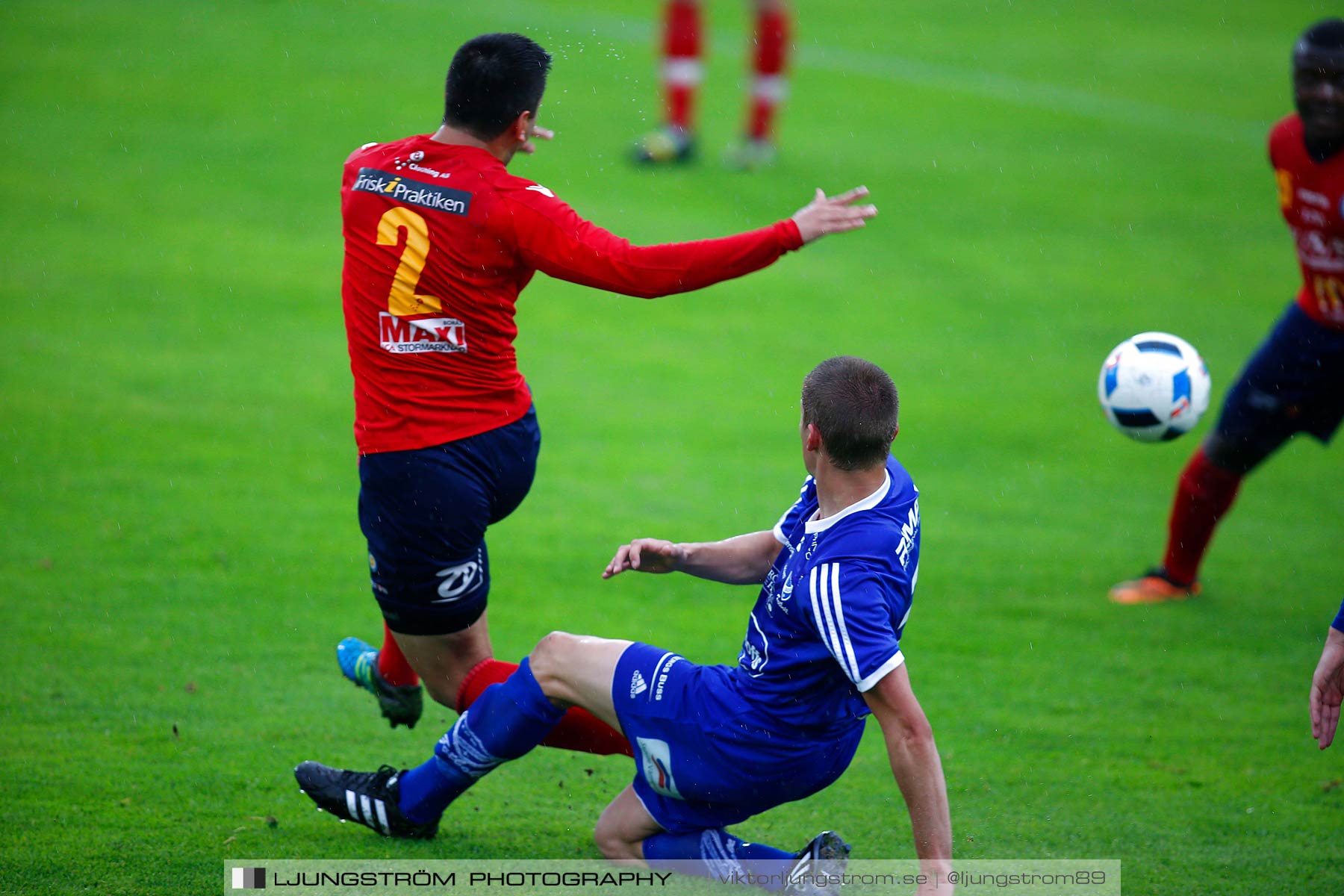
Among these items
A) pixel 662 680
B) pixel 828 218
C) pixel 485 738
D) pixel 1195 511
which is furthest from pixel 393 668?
pixel 1195 511

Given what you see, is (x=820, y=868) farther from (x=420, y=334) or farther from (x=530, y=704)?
(x=420, y=334)

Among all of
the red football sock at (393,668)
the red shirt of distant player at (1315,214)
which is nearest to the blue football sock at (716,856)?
the red football sock at (393,668)

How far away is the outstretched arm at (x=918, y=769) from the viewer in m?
2.95

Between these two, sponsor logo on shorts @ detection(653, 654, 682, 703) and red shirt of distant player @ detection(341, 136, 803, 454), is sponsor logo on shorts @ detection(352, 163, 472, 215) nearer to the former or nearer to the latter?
red shirt of distant player @ detection(341, 136, 803, 454)

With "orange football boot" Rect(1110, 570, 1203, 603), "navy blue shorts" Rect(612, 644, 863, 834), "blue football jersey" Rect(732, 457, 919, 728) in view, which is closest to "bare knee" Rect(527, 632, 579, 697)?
"navy blue shorts" Rect(612, 644, 863, 834)

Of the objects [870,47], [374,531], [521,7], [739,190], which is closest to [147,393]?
[374,531]

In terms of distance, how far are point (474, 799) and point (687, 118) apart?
421 inches

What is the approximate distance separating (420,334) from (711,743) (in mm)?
1468

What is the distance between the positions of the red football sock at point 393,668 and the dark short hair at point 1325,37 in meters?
4.39

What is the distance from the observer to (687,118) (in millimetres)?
13758

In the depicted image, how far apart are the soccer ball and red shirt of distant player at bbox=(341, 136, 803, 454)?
2578mm

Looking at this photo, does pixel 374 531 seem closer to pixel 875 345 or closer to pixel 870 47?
pixel 875 345

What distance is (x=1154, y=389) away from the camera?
17.8 ft

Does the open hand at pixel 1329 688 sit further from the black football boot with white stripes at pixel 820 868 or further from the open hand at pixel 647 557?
the open hand at pixel 647 557
